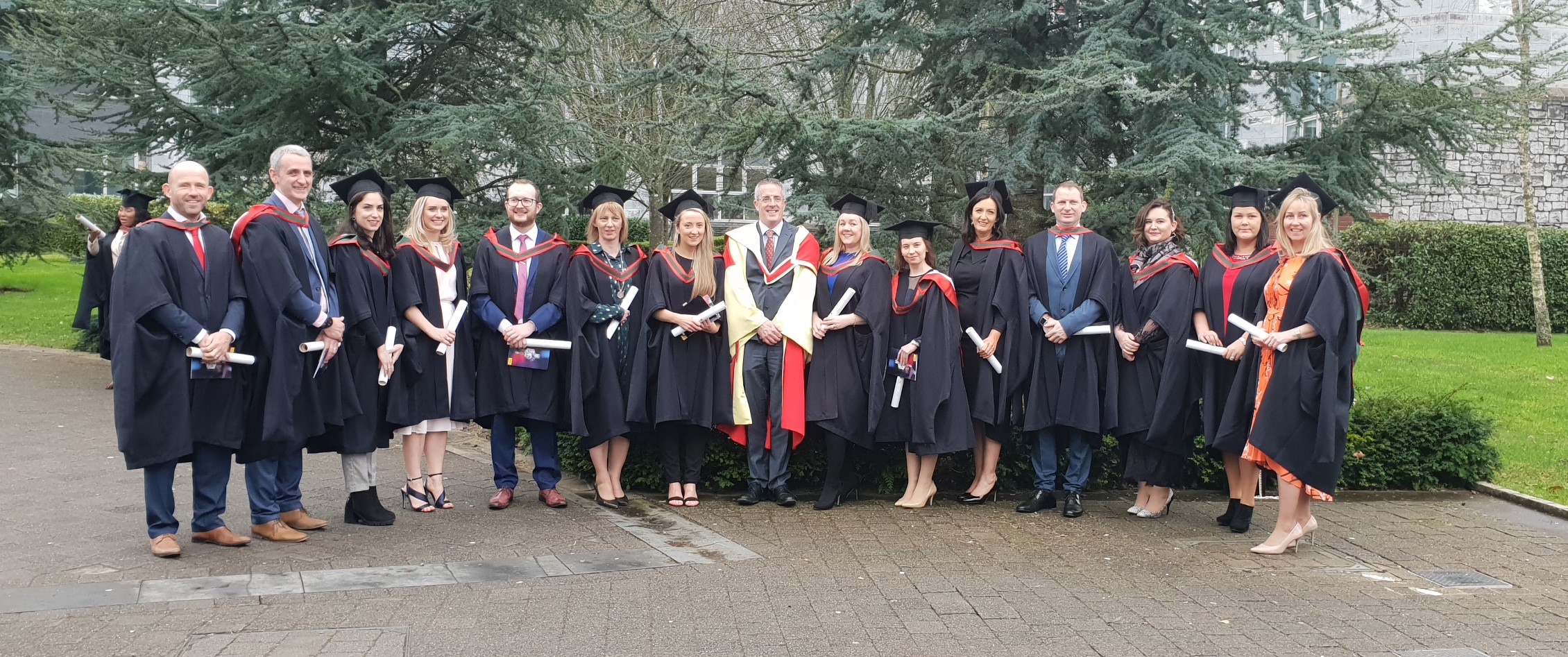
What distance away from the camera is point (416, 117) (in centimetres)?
1176

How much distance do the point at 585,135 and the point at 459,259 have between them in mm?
5205

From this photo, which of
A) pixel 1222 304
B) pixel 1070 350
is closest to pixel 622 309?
pixel 1070 350

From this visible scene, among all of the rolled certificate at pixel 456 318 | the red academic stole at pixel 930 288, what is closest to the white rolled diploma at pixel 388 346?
the rolled certificate at pixel 456 318

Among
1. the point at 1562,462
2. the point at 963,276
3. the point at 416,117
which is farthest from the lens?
the point at 416,117

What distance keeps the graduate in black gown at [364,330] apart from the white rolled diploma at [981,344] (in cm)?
322

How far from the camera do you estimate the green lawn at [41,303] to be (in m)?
17.1

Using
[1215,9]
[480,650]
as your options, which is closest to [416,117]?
[1215,9]

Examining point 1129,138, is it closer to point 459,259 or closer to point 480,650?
point 459,259

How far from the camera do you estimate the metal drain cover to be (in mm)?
5957

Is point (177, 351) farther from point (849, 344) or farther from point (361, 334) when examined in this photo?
point (849, 344)

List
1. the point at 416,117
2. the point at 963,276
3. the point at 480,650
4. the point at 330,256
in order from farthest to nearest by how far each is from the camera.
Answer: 1. the point at 416,117
2. the point at 963,276
3. the point at 330,256
4. the point at 480,650

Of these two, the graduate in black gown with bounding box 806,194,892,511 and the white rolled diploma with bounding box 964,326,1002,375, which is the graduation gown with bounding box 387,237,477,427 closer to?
the graduate in black gown with bounding box 806,194,892,511

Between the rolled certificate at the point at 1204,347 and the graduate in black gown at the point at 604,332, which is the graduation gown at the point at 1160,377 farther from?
the graduate in black gown at the point at 604,332

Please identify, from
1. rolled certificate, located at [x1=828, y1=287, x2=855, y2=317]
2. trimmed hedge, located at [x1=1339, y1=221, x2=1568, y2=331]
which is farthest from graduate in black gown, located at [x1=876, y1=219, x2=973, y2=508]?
trimmed hedge, located at [x1=1339, y1=221, x2=1568, y2=331]
